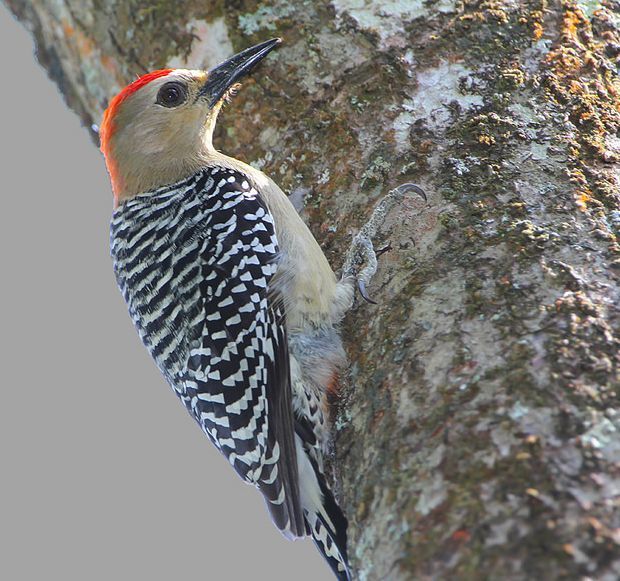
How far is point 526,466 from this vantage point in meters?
2.32

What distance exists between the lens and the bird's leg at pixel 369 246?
3459mm

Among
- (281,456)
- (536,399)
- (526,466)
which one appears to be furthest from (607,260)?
(281,456)

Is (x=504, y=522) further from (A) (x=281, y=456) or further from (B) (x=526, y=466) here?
(A) (x=281, y=456)

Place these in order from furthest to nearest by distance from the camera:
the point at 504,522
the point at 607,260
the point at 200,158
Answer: the point at 200,158, the point at 607,260, the point at 504,522

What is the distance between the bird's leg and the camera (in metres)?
3.46

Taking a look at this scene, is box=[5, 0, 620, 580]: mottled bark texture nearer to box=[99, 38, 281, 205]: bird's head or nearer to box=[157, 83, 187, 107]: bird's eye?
box=[99, 38, 281, 205]: bird's head

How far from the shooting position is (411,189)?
346cm

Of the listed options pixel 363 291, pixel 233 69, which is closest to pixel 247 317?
pixel 363 291

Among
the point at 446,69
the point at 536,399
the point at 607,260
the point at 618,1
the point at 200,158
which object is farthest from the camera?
the point at 200,158

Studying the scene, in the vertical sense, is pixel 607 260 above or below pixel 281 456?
above

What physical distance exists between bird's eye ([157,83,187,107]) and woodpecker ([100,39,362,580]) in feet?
0.15

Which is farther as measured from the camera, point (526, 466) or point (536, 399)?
point (536, 399)

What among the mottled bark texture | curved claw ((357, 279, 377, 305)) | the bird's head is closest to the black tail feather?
the mottled bark texture

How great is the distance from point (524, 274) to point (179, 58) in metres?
2.72
